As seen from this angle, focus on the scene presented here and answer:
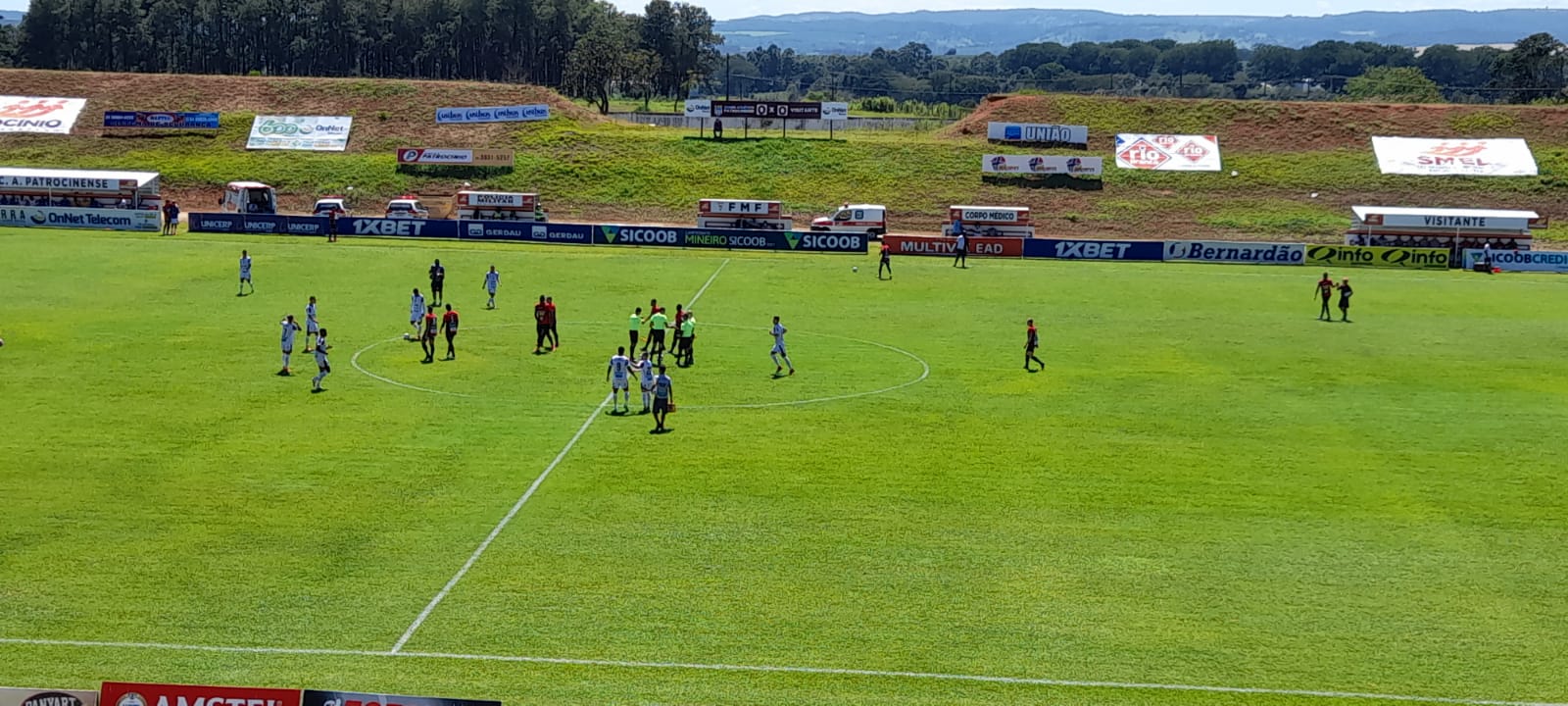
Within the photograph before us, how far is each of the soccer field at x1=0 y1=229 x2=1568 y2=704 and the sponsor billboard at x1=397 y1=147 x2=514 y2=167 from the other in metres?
Answer: 48.4

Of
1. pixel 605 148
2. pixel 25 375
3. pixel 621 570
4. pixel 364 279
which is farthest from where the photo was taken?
pixel 605 148

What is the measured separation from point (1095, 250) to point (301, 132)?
5900 cm

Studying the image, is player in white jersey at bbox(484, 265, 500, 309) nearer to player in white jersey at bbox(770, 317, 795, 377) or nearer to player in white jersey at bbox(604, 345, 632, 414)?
player in white jersey at bbox(770, 317, 795, 377)

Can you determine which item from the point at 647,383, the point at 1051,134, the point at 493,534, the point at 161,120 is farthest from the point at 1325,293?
the point at 161,120

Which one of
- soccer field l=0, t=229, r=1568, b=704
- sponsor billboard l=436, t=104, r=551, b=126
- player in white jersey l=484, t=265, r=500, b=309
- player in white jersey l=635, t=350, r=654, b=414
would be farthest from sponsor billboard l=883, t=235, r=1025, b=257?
sponsor billboard l=436, t=104, r=551, b=126

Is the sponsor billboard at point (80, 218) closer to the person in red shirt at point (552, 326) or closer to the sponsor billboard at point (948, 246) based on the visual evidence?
the sponsor billboard at point (948, 246)

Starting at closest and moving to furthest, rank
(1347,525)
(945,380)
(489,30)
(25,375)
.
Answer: (1347,525)
(25,375)
(945,380)
(489,30)

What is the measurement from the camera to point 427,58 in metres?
176

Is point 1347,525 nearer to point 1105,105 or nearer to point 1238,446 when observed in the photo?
point 1238,446

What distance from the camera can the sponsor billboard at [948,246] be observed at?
7431 centimetres

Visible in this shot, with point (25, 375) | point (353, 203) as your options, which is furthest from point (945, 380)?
point (353, 203)

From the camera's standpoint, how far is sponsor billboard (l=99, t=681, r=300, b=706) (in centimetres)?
1417

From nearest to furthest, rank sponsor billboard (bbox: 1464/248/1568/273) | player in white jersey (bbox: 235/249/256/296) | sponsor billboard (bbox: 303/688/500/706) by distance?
sponsor billboard (bbox: 303/688/500/706), player in white jersey (bbox: 235/249/256/296), sponsor billboard (bbox: 1464/248/1568/273)

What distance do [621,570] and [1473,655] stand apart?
12696 millimetres
